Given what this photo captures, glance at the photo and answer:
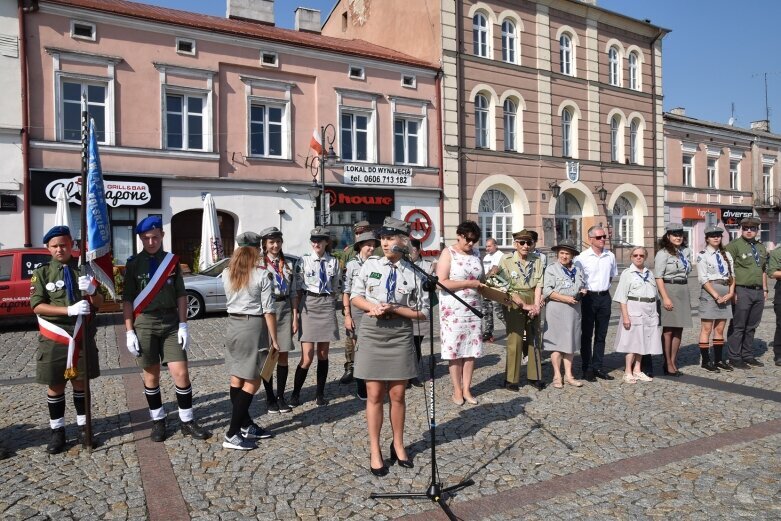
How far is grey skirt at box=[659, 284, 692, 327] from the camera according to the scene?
7195 millimetres

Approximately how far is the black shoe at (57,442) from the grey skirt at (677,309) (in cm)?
649

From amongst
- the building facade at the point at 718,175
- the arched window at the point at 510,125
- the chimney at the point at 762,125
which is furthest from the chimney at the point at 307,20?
the chimney at the point at 762,125

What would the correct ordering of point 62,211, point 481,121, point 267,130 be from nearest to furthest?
point 62,211
point 267,130
point 481,121

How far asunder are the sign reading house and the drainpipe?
0.17m

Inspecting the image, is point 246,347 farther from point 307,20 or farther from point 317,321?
point 307,20

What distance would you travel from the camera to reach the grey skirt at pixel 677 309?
7.20 meters

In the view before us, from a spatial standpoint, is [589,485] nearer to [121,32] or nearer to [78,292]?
[78,292]

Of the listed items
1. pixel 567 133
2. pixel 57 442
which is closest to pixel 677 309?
pixel 57 442

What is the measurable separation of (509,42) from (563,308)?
1951 cm

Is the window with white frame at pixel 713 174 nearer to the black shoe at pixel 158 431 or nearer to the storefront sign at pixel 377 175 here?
the storefront sign at pixel 377 175

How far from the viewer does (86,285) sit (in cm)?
485

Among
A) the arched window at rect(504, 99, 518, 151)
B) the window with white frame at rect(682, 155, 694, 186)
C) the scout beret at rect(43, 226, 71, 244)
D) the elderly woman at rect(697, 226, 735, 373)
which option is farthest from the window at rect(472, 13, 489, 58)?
the scout beret at rect(43, 226, 71, 244)

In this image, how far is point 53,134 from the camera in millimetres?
15977

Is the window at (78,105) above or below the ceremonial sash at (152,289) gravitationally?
above
